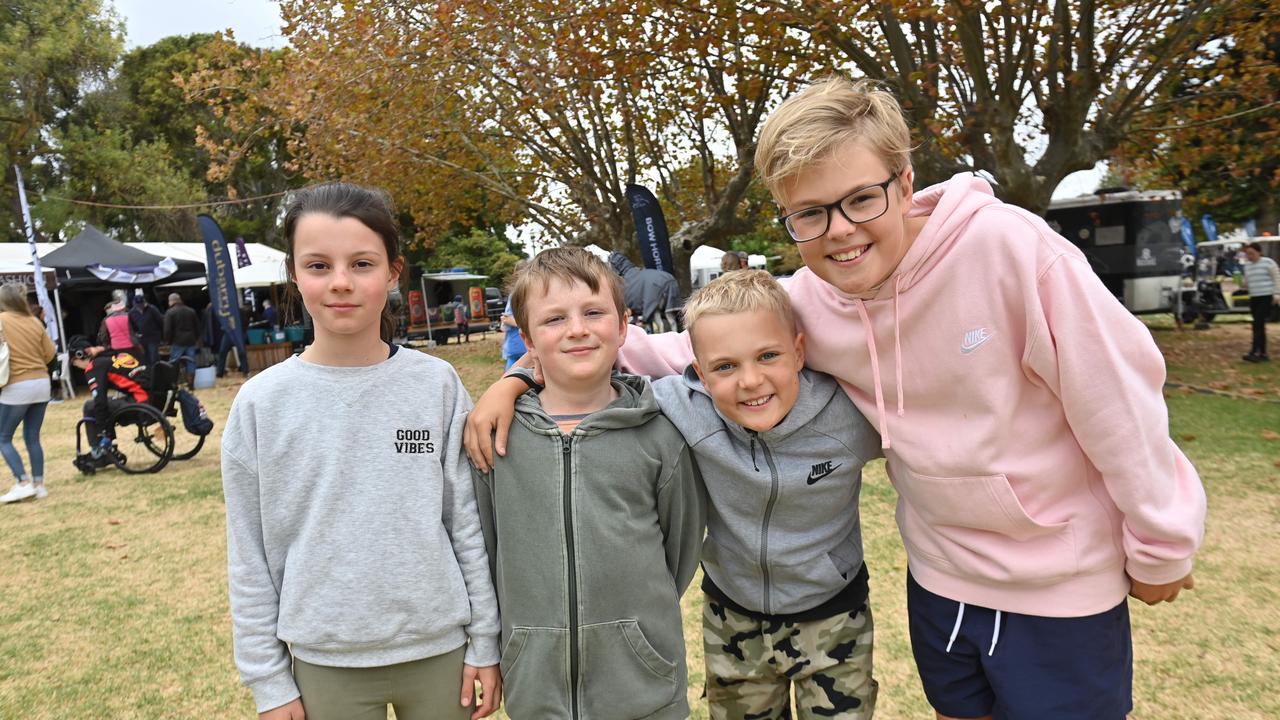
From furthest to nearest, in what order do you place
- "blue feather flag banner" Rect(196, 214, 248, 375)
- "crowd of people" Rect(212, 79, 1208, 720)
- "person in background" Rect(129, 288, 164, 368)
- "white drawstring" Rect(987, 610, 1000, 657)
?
"blue feather flag banner" Rect(196, 214, 248, 375) → "person in background" Rect(129, 288, 164, 368) → "white drawstring" Rect(987, 610, 1000, 657) → "crowd of people" Rect(212, 79, 1208, 720)

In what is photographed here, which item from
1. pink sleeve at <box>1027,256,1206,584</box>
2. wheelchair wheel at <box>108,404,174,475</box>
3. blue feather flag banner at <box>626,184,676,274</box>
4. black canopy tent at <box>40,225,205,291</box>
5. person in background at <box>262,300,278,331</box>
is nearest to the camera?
pink sleeve at <box>1027,256,1206,584</box>

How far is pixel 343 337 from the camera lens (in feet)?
5.98

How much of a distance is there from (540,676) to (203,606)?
3.60 m

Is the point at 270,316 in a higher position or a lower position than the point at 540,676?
higher

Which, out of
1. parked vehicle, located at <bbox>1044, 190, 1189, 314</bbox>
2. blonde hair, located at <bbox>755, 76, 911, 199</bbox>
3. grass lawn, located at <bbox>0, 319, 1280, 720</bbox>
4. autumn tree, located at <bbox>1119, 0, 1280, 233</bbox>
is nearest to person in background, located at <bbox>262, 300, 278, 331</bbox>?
grass lawn, located at <bbox>0, 319, 1280, 720</bbox>

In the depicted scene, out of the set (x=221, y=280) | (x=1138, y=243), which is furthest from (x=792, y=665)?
(x=1138, y=243)

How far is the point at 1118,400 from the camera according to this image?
1.55 m

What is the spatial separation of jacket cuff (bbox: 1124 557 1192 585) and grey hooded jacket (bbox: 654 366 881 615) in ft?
1.98

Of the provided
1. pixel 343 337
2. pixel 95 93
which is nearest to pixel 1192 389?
pixel 343 337

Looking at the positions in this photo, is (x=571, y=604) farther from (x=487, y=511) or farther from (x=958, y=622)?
(x=958, y=622)

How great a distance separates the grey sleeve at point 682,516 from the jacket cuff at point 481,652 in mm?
469

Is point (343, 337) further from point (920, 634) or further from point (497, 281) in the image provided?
point (497, 281)

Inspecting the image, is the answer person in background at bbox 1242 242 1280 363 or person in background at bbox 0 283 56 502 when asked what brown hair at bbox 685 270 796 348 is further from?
person in background at bbox 1242 242 1280 363

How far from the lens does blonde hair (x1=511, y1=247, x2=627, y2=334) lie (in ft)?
6.44
